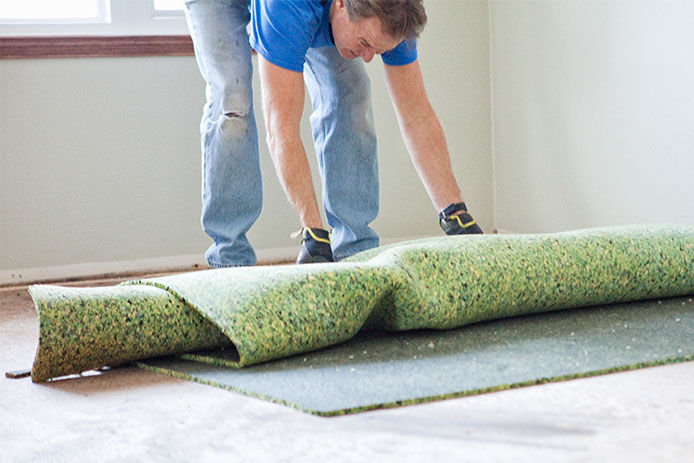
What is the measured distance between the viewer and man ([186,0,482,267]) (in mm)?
1972

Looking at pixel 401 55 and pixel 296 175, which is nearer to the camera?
pixel 296 175

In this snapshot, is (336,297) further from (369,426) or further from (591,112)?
(591,112)

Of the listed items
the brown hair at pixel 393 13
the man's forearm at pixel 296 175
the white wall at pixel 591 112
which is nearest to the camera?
the brown hair at pixel 393 13

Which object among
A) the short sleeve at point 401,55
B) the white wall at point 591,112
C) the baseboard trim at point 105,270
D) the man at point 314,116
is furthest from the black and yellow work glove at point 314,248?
the baseboard trim at point 105,270

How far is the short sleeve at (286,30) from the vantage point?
1969 millimetres

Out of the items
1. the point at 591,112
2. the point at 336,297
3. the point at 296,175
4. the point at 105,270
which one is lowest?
the point at 105,270

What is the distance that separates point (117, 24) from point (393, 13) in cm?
149

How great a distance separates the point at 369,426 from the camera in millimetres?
1024

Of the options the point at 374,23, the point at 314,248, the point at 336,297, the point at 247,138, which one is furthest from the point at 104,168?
the point at 336,297

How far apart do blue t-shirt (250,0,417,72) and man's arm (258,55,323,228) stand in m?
0.03

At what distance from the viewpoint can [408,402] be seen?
110cm

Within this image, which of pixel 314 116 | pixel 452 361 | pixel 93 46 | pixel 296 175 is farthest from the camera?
pixel 93 46

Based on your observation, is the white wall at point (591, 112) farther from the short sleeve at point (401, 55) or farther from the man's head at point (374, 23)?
the man's head at point (374, 23)

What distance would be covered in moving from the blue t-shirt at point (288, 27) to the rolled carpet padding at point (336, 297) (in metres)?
0.64
